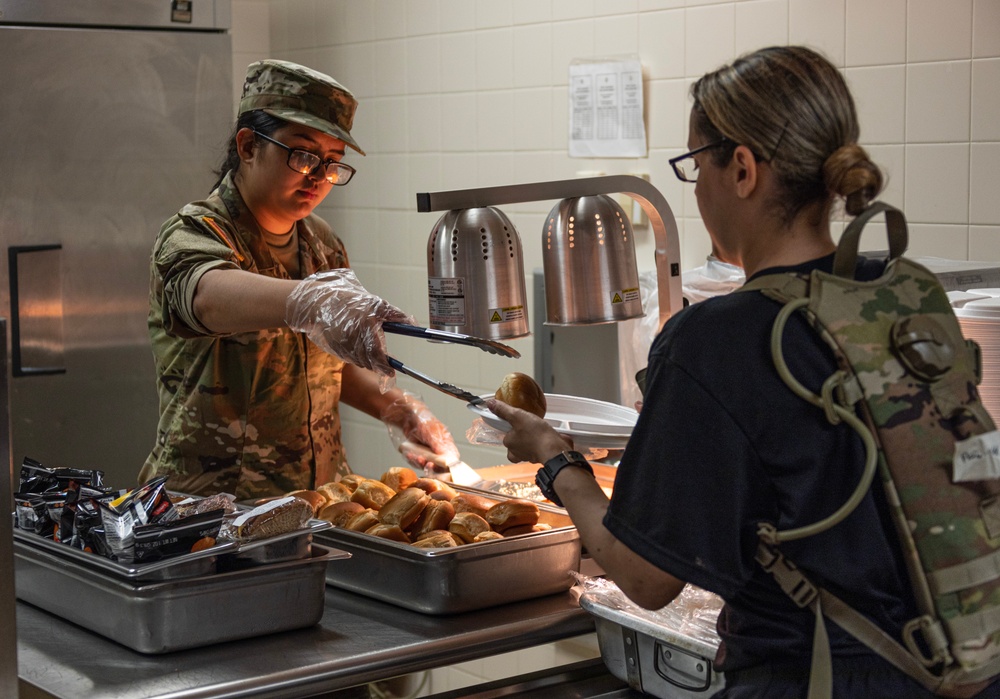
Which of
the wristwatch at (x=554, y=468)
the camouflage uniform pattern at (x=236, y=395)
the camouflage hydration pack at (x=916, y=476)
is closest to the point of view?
the camouflage hydration pack at (x=916, y=476)

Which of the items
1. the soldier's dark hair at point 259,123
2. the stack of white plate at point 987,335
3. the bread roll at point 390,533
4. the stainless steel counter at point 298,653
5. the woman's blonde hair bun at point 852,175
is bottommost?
the stainless steel counter at point 298,653

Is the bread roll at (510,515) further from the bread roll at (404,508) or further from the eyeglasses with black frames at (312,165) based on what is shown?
the eyeglasses with black frames at (312,165)

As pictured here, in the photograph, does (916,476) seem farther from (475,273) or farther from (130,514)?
(130,514)

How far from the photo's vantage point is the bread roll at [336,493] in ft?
6.63

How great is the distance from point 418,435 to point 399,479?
449mm

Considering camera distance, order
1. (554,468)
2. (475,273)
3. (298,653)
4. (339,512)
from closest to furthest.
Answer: (554,468)
(298,653)
(475,273)
(339,512)

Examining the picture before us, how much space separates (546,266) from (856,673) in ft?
2.50

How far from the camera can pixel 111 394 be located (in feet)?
12.0

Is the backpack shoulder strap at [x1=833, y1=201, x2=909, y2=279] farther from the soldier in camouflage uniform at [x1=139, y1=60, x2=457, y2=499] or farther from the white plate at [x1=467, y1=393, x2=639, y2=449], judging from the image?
the soldier in camouflage uniform at [x1=139, y1=60, x2=457, y2=499]

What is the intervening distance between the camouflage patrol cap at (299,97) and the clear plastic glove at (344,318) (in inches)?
16.8

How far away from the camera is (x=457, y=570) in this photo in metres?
1.69

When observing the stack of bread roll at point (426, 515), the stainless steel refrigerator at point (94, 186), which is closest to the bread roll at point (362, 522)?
the stack of bread roll at point (426, 515)

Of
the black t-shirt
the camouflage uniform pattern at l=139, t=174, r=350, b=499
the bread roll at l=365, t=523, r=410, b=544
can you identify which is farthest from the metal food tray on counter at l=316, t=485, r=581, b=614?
the camouflage uniform pattern at l=139, t=174, r=350, b=499

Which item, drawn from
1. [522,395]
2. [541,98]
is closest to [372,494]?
[522,395]
